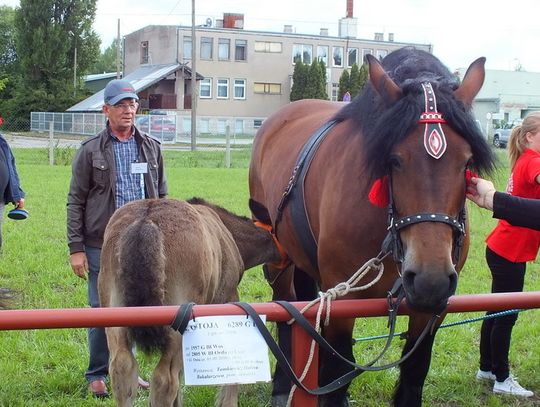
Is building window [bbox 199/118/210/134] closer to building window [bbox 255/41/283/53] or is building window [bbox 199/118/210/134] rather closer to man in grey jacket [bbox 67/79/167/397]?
building window [bbox 255/41/283/53]

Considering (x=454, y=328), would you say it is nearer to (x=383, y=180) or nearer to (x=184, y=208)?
(x=184, y=208)

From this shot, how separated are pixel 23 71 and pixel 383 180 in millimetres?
49857

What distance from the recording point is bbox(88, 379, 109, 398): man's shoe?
4.40m

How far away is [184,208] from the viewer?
12.6 ft

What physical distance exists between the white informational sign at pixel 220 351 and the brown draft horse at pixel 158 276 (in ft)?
2.39

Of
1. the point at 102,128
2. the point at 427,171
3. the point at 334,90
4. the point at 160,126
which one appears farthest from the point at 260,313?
the point at 334,90

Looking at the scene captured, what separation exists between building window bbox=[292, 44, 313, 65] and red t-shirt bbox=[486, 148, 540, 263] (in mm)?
47674

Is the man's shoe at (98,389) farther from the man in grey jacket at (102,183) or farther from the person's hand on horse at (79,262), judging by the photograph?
the person's hand on horse at (79,262)

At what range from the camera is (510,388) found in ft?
15.3

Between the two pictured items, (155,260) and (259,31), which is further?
(259,31)

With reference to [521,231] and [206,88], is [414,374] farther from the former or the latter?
[206,88]

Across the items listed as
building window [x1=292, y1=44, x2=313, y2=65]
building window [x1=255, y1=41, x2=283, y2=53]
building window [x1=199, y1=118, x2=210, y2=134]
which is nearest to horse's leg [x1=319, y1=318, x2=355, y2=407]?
building window [x1=199, y1=118, x2=210, y2=134]

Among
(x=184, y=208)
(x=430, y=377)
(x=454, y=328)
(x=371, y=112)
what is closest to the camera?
(x=371, y=112)

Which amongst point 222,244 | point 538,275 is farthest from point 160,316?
point 538,275
